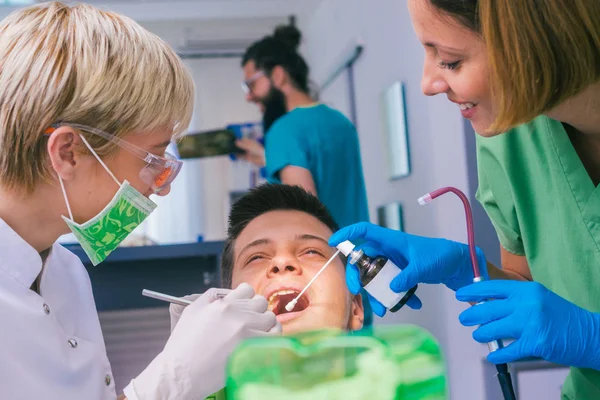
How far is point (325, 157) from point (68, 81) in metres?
1.23

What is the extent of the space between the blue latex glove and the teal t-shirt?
1102 mm

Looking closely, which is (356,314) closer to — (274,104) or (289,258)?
(289,258)

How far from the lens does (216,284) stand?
2.88m

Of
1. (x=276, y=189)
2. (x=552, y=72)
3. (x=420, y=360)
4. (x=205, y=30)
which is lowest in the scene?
(x=420, y=360)

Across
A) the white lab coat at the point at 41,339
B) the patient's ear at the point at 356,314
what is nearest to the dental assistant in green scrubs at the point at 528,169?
the patient's ear at the point at 356,314

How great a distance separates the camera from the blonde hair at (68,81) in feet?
3.45

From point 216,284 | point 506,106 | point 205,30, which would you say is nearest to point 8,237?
point 506,106

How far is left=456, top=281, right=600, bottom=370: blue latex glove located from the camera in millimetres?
1029

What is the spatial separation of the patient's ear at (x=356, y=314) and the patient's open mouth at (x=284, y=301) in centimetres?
13

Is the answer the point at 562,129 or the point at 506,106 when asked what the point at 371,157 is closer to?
the point at 562,129

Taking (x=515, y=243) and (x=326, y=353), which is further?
(x=515, y=243)

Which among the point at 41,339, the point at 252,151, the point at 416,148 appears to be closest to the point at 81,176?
the point at 41,339

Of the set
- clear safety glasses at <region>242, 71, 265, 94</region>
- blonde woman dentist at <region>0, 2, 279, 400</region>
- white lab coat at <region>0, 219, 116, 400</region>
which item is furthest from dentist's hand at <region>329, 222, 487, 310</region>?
clear safety glasses at <region>242, 71, 265, 94</region>

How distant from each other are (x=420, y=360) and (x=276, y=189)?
1.07 metres
